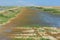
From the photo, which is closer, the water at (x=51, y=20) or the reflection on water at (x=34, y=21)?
the reflection on water at (x=34, y=21)

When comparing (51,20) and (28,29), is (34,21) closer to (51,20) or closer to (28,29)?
(51,20)

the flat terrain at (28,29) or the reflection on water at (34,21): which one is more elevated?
the reflection on water at (34,21)

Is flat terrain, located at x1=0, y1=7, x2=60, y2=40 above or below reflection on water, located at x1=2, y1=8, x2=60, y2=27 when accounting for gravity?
below

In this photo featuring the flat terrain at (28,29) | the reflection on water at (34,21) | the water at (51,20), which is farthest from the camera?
the water at (51,20)

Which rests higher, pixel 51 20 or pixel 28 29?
pixel 51 20

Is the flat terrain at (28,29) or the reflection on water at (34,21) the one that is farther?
the reflection on water at (34,21)

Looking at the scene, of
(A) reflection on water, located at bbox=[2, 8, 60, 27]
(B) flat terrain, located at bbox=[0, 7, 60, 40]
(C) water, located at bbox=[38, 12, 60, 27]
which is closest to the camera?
(B) flat terrain, located at bbox=[0, 7, 60, 40]

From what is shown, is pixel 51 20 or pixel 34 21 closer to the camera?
pixel 34 21

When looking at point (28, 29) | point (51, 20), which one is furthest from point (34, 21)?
point (28, 29)

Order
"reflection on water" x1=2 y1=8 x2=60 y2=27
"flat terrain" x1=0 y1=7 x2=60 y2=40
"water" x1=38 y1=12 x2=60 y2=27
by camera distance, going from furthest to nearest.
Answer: "water" x1=38 y1=12 x2=60 y2=27, "reflection on water" x1=2 y1=8 x2=60 y2=27, "flat terrain" x1=0 y1=7 x2=60 y2=40

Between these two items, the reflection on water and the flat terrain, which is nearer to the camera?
the flat terrain

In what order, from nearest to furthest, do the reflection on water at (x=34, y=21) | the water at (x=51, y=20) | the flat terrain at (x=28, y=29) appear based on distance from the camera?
the flat terrain at (x=28, y=29), the reflection on water at (x=34, y=21), the water at (x=51, y=20)

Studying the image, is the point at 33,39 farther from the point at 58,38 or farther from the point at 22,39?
the point at 58,38
